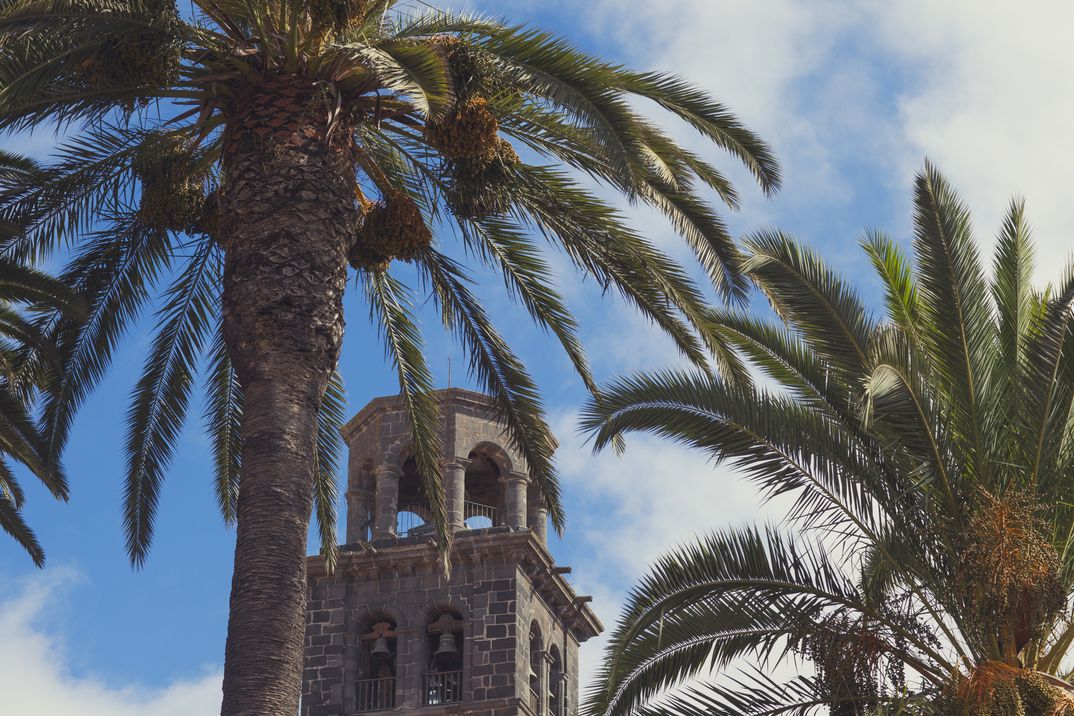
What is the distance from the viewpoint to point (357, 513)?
40.3 meters

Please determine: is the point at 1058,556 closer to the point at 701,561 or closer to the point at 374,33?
the point at 701,561

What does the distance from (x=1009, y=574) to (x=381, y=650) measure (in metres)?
27.0

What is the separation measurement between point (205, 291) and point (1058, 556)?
809 centimetres

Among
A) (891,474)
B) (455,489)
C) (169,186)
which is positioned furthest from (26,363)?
(455,489)

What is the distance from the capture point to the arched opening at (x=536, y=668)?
39.7 meters

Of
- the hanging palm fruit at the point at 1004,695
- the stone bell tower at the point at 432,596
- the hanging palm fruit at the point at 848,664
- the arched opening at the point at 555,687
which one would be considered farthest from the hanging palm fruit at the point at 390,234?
the arched opening at the point at 555,687

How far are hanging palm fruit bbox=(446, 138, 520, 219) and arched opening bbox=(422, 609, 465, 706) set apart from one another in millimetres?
24140

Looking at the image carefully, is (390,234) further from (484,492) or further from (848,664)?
(484,492)

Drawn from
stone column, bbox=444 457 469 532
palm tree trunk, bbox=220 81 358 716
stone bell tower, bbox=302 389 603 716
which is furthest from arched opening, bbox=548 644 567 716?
palm tree trunk, bbox=220 81 358 716

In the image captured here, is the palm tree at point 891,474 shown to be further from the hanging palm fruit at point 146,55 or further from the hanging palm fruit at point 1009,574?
the hanging palm fruit at point 146,55

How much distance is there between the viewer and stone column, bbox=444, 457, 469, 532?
1533 inches

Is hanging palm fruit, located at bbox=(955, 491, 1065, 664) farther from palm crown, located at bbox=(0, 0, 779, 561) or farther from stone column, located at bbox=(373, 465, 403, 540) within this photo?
stone column, located at bbox=(373, 465, 403, 540)

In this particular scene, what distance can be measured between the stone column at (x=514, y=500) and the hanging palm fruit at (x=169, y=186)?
78.5ft

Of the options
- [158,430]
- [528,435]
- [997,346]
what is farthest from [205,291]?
[997,346]
